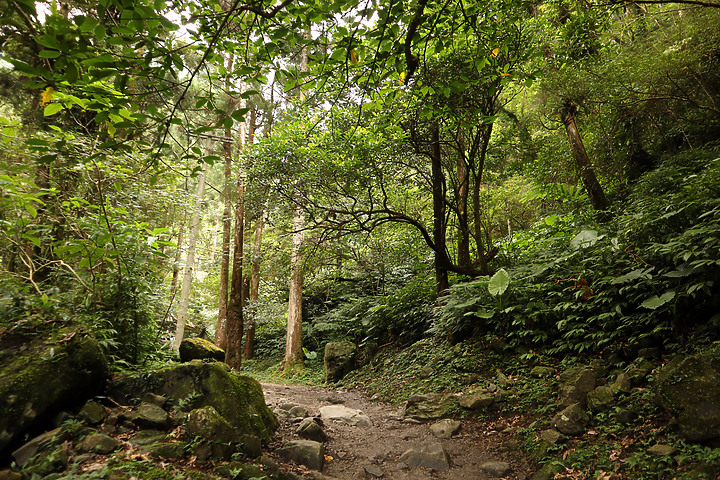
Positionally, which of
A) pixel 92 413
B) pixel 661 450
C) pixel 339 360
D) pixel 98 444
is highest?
pixel 92 413

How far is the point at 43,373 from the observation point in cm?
288

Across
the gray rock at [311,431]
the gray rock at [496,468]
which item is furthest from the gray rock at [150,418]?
the gray rock at [496,468]

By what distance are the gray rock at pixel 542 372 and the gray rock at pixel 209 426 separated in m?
3.92

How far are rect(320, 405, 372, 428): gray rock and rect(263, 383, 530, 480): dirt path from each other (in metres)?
0.12

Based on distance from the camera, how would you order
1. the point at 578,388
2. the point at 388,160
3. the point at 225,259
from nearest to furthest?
the point at 578,388 → the point at 388,160 → the point at 225,259

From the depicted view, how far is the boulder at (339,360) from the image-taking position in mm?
9008

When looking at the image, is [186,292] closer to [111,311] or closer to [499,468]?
[111,311]

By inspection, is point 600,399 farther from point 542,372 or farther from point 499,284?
point 499,284

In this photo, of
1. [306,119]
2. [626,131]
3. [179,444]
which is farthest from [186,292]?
[626,131]

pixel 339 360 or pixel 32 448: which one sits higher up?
pixel 32 448

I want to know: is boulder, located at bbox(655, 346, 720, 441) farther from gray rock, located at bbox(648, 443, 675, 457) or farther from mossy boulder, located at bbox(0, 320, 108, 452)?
mossy boulder, located at bbox(0, 320, 108, 452)

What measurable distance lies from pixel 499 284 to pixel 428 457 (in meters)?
3.03

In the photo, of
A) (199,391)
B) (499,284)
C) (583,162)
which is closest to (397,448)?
(199,391)

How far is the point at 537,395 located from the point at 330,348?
5977 mm
